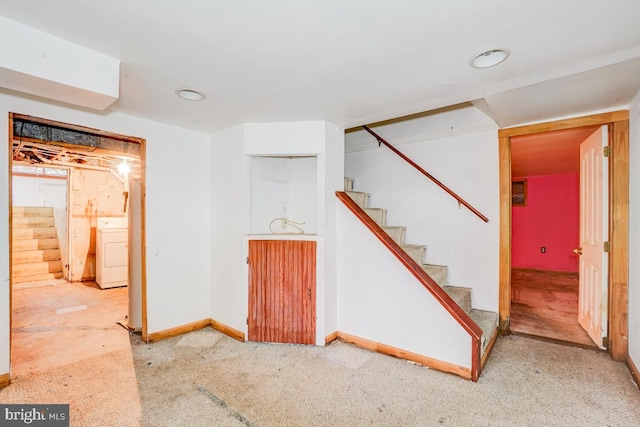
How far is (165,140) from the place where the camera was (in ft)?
9.64

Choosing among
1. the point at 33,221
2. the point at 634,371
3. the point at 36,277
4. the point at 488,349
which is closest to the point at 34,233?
the point at 33,221

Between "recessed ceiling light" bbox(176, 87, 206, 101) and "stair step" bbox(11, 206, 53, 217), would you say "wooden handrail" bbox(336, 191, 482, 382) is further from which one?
"stair step" bbox(11, 206, 53, 217)

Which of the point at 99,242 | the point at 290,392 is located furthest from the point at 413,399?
the point at 99,242

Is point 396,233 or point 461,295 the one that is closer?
point 461,295

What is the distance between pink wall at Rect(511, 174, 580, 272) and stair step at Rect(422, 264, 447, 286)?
3.51 m

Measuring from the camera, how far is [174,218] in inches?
118

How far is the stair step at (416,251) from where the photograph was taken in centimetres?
303

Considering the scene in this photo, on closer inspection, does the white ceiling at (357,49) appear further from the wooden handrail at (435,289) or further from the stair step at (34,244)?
the stair step at (34,244)

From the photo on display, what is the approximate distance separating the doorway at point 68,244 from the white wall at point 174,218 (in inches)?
4.4

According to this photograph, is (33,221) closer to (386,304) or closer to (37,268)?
(37,268)

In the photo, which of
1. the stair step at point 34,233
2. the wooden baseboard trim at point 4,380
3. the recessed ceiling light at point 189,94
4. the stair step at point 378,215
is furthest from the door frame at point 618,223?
the stair step at point 34,233

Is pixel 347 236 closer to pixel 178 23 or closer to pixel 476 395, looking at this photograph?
pixel 476 395

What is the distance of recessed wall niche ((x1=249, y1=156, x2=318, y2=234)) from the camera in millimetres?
3289

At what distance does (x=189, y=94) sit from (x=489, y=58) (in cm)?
209
